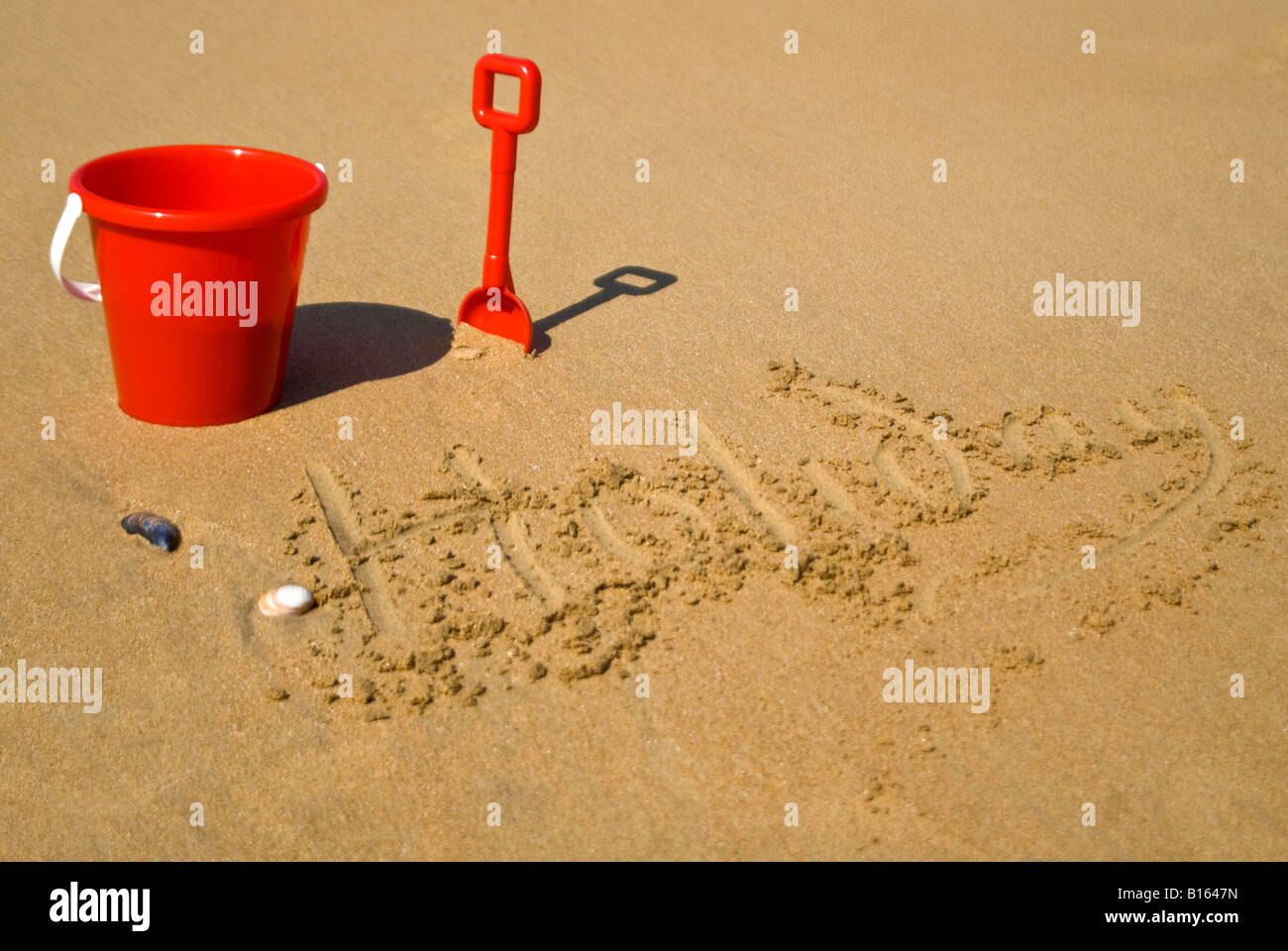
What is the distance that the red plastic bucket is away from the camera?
3281mm

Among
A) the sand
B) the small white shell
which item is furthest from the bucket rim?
the small white shell

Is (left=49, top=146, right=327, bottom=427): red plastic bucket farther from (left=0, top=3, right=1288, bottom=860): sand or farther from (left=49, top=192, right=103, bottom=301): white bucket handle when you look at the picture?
(left=0, top=3, right=1288, bottom=860): sand

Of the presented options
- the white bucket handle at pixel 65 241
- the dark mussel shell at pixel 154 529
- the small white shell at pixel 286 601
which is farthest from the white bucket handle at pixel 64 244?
the small white shell at pixel 286 601

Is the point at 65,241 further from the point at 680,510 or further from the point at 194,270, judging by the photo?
the point at 680,510

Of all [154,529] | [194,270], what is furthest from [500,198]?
[154,529]

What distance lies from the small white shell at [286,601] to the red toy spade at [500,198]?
138 cm

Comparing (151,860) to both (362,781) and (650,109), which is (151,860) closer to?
(362,781)

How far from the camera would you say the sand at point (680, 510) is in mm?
2525

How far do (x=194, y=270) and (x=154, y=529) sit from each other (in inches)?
28.9

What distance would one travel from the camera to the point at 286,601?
2.93m

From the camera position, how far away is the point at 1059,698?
2.79 meters

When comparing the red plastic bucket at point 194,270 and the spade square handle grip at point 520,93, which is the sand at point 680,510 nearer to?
the red plastic bucket at point 194,270

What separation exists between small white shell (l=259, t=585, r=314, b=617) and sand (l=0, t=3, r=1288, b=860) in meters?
0.05

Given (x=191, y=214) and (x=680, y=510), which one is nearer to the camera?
(x=191, y=214)
